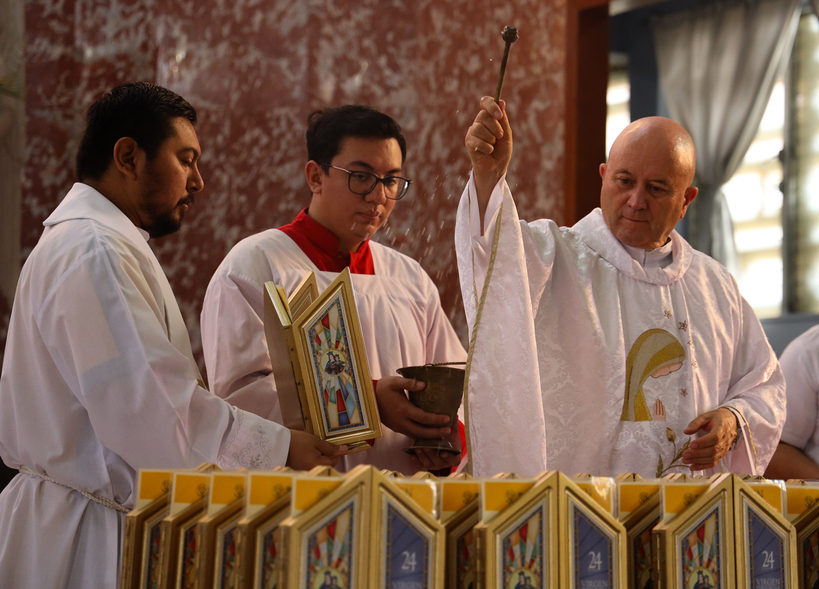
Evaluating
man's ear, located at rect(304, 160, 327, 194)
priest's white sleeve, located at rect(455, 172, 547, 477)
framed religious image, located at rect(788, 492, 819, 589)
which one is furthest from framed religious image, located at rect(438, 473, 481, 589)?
man's ear, located at rect(304, 160, 327, 194)

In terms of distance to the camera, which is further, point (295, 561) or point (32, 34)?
point (32, 34)

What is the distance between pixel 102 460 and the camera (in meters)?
2.14

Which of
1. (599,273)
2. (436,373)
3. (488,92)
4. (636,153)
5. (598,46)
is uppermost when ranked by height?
(598,46)

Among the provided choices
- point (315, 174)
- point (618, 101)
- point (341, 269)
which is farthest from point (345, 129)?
point (618, 101)

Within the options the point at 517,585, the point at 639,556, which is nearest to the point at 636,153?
the point at 639,556

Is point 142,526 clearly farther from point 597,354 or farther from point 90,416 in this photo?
point 597,354

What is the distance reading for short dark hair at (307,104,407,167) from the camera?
10.4 feet

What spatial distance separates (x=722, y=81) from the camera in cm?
708

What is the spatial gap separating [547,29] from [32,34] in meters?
2.74

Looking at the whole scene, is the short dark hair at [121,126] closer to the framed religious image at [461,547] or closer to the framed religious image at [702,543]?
the framed religious image at [461,547]

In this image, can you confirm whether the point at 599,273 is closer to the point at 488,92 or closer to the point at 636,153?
the point at 636,153

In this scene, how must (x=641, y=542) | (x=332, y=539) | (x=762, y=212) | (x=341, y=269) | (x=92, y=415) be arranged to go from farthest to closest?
(x=762, y=212) → (x=341, y=269) → (x=92, y=415) → (x=641, y=542) → (x=332, y=539)

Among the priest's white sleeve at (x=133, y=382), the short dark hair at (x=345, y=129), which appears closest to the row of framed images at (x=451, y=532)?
the priest's white sleeve at (x=133, y=382)

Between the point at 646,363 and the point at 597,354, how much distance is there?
179 millimetres
